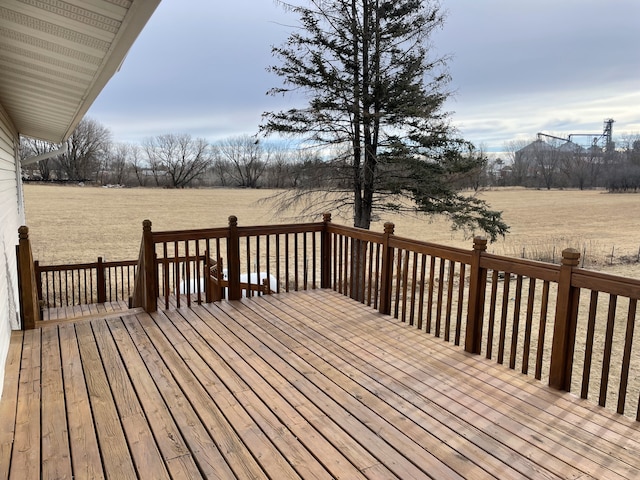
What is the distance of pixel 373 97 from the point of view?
9617 millimetres

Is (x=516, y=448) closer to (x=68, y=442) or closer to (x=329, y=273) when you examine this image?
(x=68, y=442)

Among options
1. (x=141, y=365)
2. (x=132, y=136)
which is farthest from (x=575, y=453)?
(x=132, y=136)

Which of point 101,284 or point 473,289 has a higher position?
point 473,289

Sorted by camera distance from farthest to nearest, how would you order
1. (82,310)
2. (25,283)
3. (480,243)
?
1. (82,310)
2. (25,283)
3. (480,243)

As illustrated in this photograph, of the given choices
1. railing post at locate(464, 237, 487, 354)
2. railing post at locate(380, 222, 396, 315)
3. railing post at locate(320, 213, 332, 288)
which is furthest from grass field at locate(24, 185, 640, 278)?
railing post at locate(464, 237, 487, 354)

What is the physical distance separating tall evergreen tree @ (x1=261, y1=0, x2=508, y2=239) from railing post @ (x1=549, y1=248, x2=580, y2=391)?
7.41 meters

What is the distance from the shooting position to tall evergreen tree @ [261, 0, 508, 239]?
32.0 feet

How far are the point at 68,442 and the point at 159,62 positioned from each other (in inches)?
581

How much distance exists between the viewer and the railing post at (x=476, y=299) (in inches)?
131

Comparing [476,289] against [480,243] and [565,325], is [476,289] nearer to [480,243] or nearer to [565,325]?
[480,243]

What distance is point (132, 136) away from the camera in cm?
4694

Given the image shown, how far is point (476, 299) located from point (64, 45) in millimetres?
3377

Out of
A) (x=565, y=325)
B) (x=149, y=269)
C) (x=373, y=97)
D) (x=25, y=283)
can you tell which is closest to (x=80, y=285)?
(x=25, y=283)

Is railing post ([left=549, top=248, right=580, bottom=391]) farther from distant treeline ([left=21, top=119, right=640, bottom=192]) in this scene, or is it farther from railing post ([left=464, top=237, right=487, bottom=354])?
distant treeline ([left=21, top=119, right=640, bottom=192])
